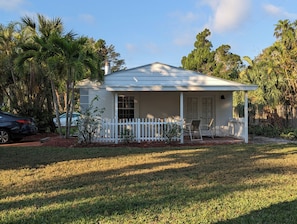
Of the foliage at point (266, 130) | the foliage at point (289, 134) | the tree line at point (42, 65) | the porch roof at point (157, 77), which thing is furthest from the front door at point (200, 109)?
the tree line at point (42, 65)

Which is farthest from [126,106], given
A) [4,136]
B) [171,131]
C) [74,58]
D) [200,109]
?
[4,136]

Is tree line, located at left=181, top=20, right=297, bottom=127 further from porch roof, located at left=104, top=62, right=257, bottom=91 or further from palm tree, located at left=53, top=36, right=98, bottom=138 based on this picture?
palm tree, located at left=53, top=36, right=98, bottom=138

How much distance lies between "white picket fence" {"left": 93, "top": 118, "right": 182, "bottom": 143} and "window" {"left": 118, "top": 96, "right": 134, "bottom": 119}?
2.27 meters

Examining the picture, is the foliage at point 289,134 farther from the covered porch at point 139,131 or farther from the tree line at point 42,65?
the tree line at point 42,65

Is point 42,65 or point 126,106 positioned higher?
point 42,65

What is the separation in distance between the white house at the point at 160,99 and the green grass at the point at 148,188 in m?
3.86

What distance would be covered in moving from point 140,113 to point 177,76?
96.9 inches

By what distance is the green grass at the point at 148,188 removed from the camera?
432cm

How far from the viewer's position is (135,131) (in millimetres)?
12875

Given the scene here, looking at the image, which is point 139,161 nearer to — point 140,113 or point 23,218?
point 23,218

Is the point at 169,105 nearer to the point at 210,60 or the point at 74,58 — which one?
the point at 74,58

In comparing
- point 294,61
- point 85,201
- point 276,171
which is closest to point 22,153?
point 85,201

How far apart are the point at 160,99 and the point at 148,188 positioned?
32.0 ft

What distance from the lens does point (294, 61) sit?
16.5 metres
